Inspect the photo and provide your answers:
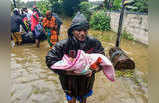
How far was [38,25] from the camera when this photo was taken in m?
6.08

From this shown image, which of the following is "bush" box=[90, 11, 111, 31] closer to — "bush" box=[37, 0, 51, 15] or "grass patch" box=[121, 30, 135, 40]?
"grass patch" box=[121, 30, 135, 40]

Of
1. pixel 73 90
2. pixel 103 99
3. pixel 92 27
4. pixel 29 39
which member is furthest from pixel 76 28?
pixel 92 27

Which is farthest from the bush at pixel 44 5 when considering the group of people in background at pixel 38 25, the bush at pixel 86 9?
the group of people in background at pixel 38 25

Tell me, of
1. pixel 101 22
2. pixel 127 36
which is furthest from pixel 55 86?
pixel 101 22

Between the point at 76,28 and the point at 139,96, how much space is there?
228 centimetres

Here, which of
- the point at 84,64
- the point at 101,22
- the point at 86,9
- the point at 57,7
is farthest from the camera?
the point at 57,7

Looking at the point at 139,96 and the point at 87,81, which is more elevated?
the point at 87,81

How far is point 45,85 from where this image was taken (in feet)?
10.9

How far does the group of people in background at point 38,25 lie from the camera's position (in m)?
5.21

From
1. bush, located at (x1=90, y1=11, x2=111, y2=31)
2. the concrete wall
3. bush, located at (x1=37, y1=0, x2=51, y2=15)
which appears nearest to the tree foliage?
the concrete wall

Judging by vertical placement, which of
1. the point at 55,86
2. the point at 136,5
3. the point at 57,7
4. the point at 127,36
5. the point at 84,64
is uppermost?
the point at 57,7

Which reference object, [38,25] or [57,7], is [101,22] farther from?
[57,7]
